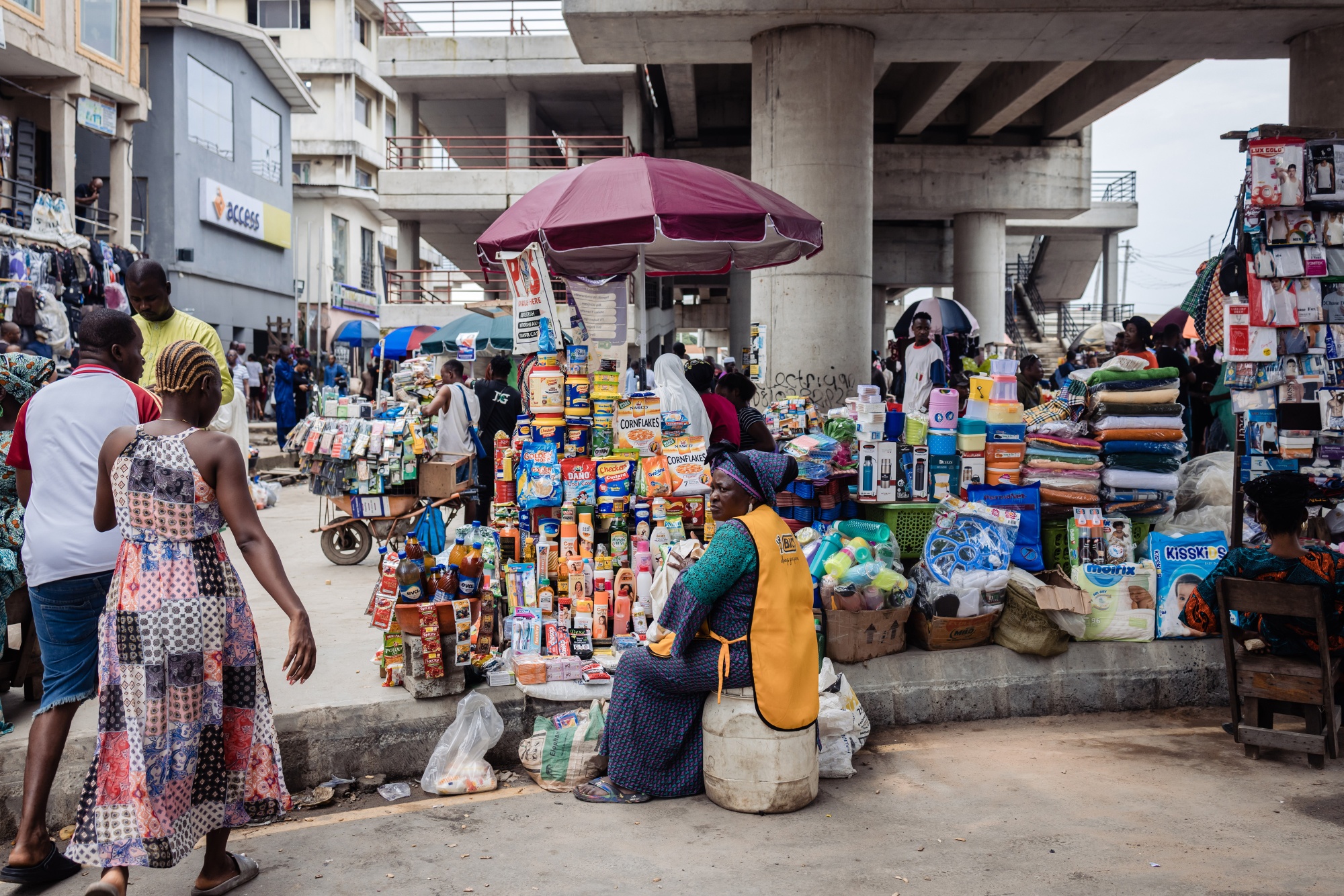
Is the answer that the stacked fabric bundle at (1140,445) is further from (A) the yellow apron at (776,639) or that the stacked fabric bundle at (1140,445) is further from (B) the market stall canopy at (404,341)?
(B) the market stall canopy at (404,341)

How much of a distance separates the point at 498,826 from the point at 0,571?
2.60 meters

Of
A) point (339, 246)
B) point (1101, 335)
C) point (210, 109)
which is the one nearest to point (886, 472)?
point (1101, 335)

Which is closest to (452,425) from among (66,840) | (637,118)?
(66,840)

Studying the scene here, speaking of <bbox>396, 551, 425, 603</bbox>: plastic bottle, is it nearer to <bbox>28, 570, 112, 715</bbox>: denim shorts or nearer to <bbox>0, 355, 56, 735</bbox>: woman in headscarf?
<bbox>28, 570, 112, 715</bbox>: denim shorts

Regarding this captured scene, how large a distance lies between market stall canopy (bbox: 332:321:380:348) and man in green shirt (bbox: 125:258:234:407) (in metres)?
22.0

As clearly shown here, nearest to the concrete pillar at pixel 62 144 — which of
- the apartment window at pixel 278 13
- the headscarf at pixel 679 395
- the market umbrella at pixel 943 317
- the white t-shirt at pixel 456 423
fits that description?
the white t-shirt at pixel 456 423

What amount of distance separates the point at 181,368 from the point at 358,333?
25449 mm

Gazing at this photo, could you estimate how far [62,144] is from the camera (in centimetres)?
1861

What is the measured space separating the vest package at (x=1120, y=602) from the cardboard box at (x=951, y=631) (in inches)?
24.8

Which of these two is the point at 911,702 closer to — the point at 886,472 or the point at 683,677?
the point at 886,472

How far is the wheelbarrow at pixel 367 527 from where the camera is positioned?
29.2ft

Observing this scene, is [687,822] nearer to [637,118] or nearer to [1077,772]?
[1077,772]

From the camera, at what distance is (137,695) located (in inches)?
125

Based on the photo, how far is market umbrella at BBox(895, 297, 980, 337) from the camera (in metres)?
14.2
